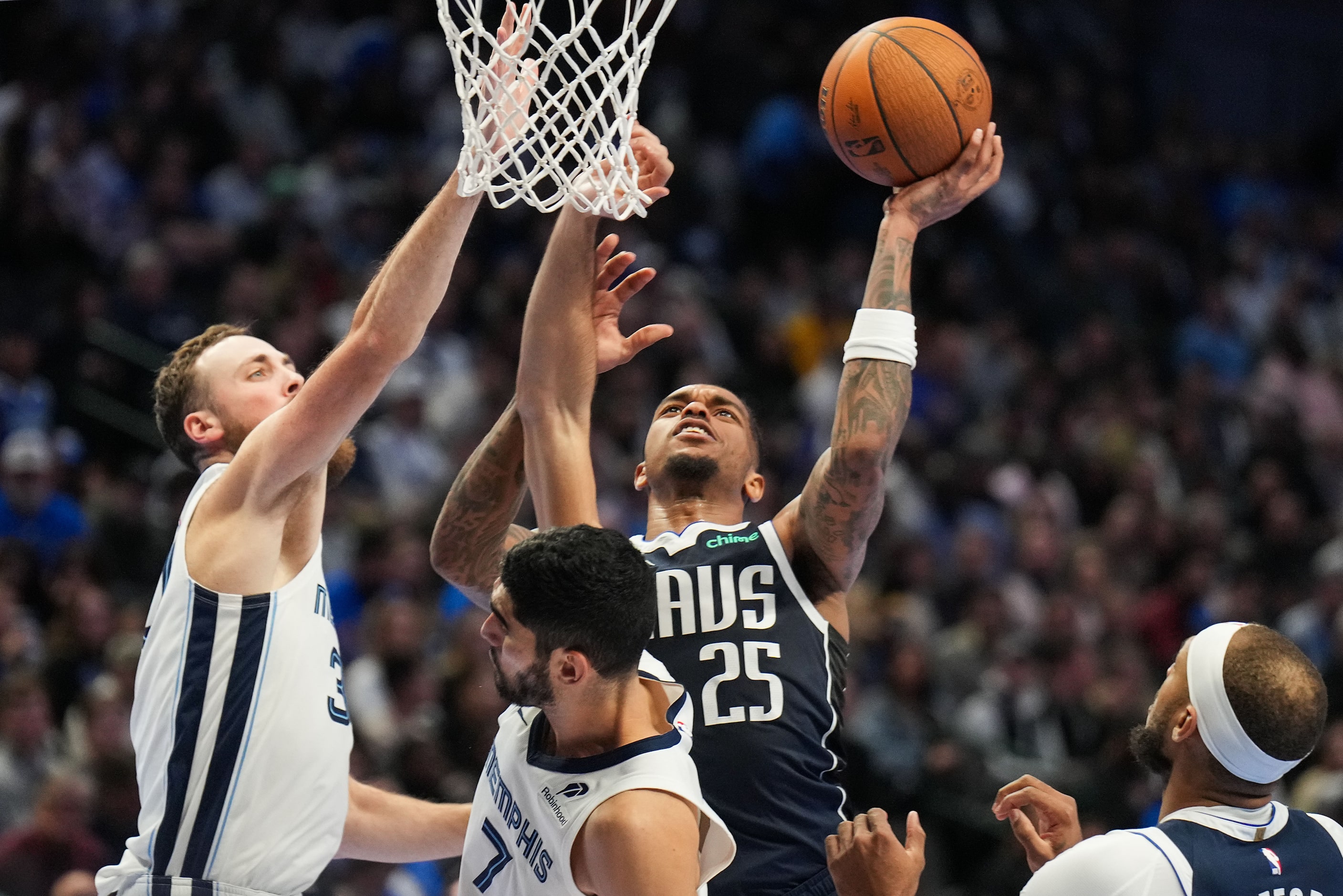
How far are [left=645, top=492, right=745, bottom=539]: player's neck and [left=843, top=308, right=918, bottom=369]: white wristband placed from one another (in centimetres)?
61

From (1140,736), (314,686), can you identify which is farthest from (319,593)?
(1140,736)

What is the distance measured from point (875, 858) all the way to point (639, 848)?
57 centimetres

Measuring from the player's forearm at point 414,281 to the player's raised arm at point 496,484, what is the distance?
653 millimetres

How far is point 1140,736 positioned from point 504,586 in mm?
1498

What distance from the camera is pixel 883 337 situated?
4051 mm

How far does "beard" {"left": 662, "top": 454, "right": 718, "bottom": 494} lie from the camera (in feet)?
14.4

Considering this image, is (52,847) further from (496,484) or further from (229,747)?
(229,747)

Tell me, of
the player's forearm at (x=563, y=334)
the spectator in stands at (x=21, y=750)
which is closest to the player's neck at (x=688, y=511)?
the player's forearm at (x=563, y=334)

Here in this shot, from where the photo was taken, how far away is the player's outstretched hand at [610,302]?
167 inches

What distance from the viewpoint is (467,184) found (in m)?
3.56

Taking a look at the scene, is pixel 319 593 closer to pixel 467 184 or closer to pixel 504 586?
pixel 504 586

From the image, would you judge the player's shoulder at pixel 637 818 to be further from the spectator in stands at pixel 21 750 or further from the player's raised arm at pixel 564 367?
the spectator in stands at pixel 21 750

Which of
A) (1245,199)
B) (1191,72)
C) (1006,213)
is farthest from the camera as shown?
(1191,72)

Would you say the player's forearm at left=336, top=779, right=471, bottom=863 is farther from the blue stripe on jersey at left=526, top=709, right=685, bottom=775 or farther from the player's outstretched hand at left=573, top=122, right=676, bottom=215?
the player's outstretched hand at left=573, top=122, right=676, bottom=215
